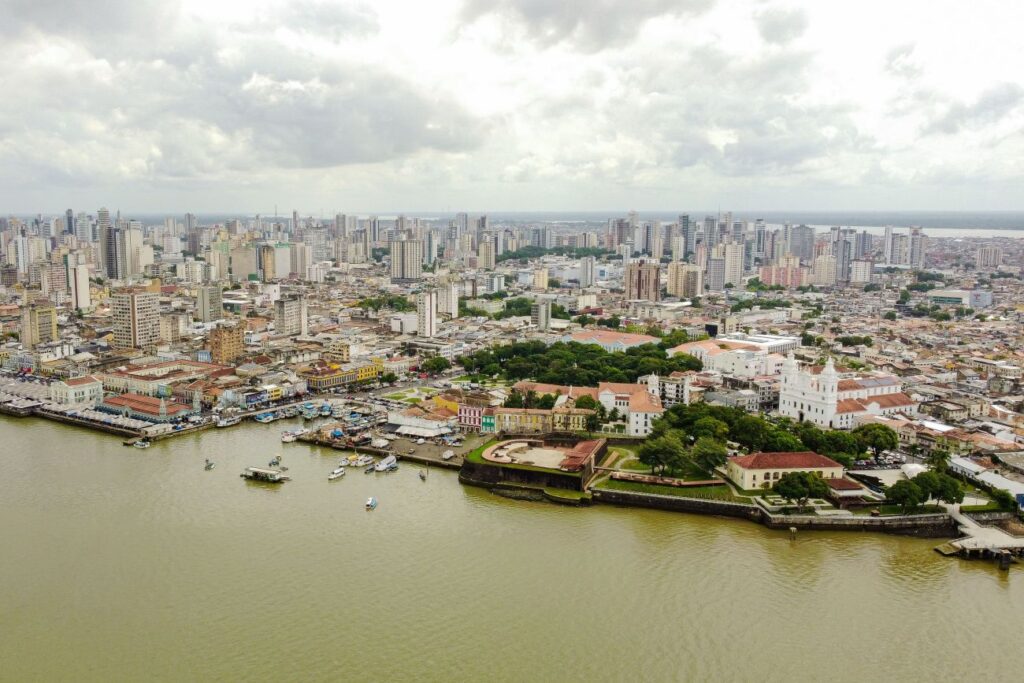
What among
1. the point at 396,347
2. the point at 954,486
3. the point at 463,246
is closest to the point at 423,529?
the point at 954,486

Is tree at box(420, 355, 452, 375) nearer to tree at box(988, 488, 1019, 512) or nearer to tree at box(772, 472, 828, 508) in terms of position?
tree at box(772, 472, 828, 508)

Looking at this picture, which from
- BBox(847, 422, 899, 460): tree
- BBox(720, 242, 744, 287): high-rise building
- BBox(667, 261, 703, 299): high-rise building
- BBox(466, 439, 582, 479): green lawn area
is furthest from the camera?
BBox(720, 242, 744, 287): high-rise building

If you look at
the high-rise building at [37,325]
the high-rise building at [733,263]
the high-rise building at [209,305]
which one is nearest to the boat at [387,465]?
the high-rise building at [37,325]

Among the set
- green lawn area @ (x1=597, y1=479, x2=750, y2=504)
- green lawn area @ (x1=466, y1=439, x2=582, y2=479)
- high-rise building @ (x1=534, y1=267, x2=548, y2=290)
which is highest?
high-rise building @ (x1=534, y1=267, x2=548, y2=290)

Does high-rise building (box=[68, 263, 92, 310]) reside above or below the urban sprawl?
above

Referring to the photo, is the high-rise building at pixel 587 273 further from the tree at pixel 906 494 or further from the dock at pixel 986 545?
the dock at pixel 986 545

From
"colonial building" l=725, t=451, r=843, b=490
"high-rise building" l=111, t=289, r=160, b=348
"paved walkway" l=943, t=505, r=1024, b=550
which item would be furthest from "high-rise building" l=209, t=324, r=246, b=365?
"paved walkway" l=943, t=505, r=1024, b=550

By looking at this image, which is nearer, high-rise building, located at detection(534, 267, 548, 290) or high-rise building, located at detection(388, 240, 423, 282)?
high-rise building, located at detection(534, 267, 548, 290)
